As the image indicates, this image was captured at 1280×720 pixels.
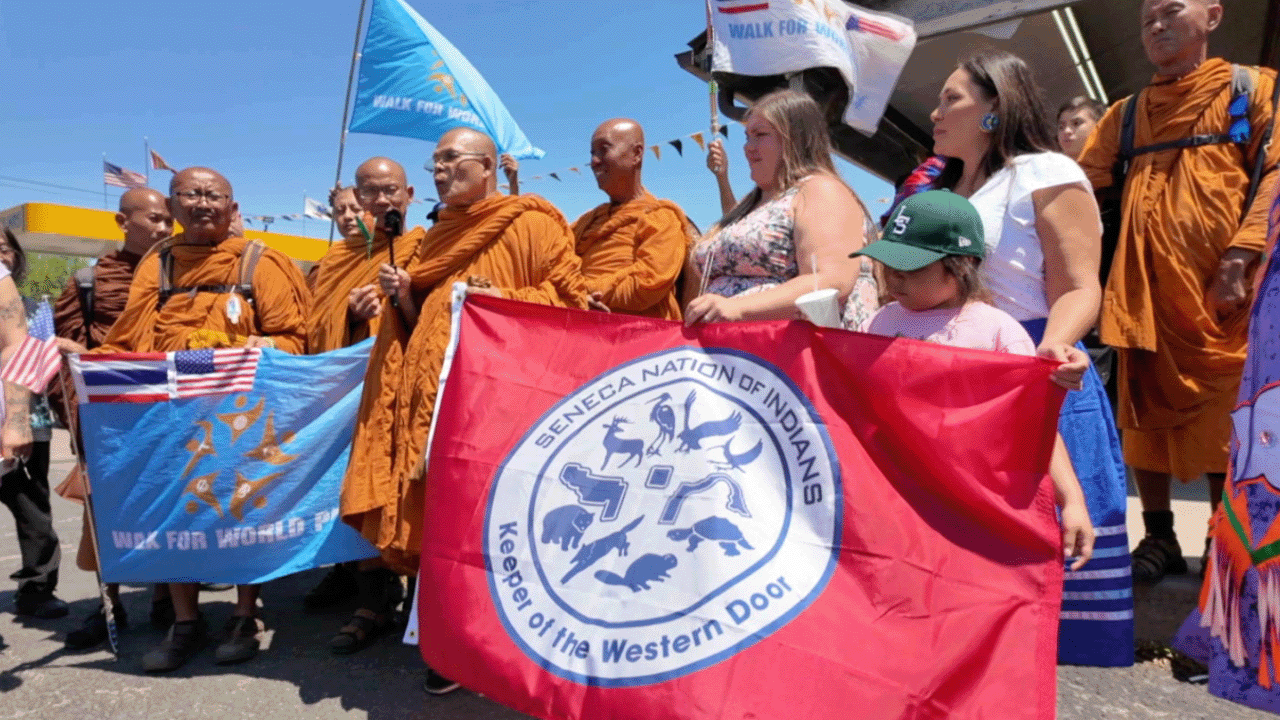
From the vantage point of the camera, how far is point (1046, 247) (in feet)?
6.52

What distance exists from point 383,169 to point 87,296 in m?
1.41

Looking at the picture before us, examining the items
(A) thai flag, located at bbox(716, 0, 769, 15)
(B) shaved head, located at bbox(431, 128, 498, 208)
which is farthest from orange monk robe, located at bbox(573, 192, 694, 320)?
(A) thai flag, located at bbox(716, 0, 769, 15)

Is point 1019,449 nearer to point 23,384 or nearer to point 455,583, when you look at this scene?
point 455,583

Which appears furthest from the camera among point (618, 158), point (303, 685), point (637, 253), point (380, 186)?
A: point (380, 186)

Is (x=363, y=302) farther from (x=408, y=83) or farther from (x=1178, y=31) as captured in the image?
(x=1178, y=31)

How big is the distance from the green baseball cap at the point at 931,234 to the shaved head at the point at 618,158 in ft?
5.87

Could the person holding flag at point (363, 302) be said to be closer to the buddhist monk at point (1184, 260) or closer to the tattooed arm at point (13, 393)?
the tattooed arm at point (13, 393)

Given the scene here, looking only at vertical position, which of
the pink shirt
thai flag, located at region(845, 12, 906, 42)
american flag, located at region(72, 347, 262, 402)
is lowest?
american flag, located at region(72, 347, 262, 402)

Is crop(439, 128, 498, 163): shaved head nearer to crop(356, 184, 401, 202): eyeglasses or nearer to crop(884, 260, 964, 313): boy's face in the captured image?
crop(356, 184, 401, 202): eyeglasses

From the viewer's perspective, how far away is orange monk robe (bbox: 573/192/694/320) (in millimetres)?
3158

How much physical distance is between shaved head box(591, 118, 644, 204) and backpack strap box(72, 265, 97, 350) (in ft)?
7.36

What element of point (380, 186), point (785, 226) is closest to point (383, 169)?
point (380, 186)

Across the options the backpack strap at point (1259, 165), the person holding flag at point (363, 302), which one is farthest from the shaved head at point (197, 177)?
the backpack strap at point (1259, 165)

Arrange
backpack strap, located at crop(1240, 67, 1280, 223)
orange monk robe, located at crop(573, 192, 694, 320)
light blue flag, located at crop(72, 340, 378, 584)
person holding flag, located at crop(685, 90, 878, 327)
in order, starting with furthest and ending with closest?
orange monk robe, located at crop(573, 192, 694, 320), light blue flag, located at crop(72, 340, 378, 584), backpack strap, located at crop(1240, 67, 1280, 223), person holding flag, located at crop(685, 90, 878, 327)
